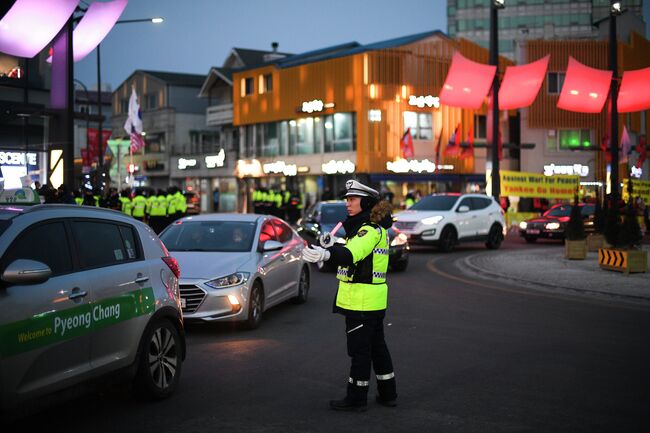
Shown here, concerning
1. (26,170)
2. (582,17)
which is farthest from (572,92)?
(582,17)

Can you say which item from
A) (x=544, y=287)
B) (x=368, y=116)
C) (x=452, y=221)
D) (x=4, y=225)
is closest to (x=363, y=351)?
(x=4, y=225)

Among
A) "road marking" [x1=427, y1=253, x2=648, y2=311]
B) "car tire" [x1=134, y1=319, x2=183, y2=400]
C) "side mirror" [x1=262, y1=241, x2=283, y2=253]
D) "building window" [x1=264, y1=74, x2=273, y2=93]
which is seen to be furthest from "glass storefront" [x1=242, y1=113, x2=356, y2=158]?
"car tire" [x1=134, y1=319, x2=183, y2=400]

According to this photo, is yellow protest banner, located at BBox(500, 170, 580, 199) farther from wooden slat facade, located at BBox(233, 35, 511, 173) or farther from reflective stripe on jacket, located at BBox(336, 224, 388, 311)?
reflective stripe on jacket, located at BBox(336, 224, 388, 311)

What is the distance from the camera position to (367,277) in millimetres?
6602

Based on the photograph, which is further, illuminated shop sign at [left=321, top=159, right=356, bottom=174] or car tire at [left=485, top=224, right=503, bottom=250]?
illuminated shop sign at [left=321, top=159, right=356, bottom=174]

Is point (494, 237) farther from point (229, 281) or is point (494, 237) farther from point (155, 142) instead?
point (155, 142)

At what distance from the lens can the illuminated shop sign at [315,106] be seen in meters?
54.8

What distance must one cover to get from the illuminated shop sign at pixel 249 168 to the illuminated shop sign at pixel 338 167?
A: 803 cm

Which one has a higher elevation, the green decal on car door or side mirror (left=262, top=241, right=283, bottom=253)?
side mirror (left=262, top=241, right=283, bottom=253)

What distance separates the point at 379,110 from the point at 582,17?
75.0 metres

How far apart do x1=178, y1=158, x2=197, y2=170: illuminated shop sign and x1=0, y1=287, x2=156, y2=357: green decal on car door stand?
64.1 m

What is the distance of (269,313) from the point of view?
12.6m

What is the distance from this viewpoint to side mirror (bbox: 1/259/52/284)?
507 centimetres

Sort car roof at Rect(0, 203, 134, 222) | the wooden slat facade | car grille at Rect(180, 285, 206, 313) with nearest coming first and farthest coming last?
1. car roof at Rect(0, 203, 134, 222)
2. car grille at Rect(180, 285, 206, 313)
3. the wooden slat facade
